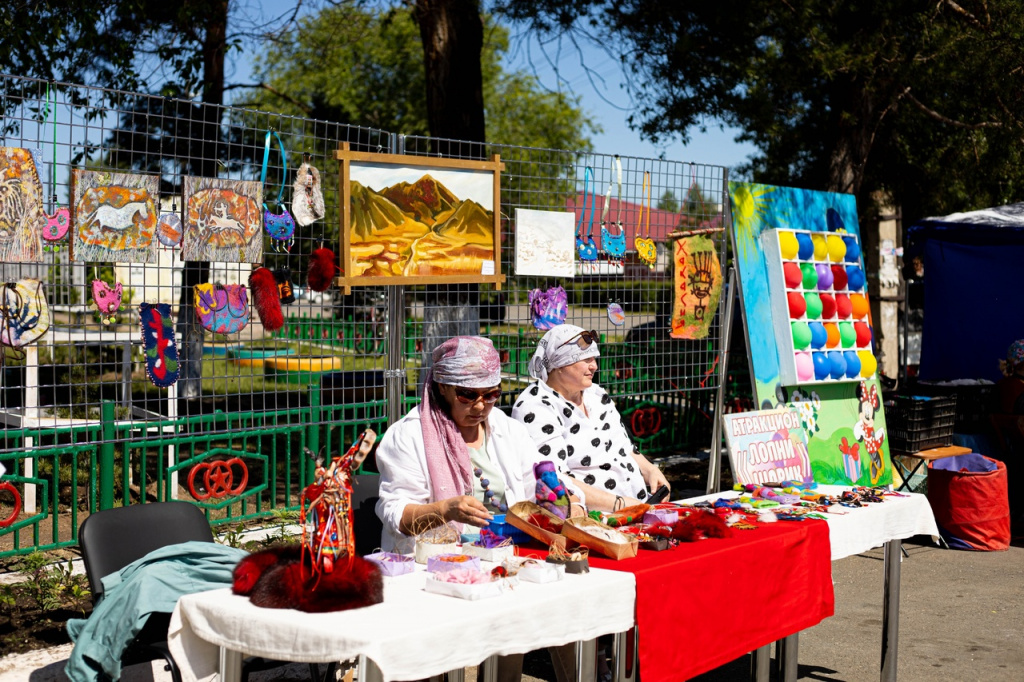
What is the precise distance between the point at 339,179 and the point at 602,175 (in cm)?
195

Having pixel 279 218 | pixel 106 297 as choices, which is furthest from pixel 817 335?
pixel 106 297

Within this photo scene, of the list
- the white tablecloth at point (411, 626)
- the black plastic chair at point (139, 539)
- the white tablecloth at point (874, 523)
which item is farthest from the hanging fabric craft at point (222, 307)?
the white tablecloth at point (874, 523)

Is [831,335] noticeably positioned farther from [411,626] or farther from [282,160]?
[411,626]

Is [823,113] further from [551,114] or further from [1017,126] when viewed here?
[551,114]

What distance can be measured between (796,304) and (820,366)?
1.61 ft

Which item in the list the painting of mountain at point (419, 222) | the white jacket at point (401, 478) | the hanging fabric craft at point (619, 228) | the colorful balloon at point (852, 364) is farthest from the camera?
the colorful balloon at point (852, 364)

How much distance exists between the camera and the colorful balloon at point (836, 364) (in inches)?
288

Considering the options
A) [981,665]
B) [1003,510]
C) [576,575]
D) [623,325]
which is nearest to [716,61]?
[623,325]

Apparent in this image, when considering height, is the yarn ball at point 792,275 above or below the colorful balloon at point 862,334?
above

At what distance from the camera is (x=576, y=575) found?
3229 millimetres

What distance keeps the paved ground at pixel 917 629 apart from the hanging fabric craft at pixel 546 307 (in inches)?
84.7

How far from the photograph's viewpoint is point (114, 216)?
4637 millimetres

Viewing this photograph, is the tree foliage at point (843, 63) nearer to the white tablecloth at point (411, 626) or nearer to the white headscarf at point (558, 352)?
the white headscarf at point (558, 352)

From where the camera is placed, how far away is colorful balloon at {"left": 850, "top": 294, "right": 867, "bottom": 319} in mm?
7727
